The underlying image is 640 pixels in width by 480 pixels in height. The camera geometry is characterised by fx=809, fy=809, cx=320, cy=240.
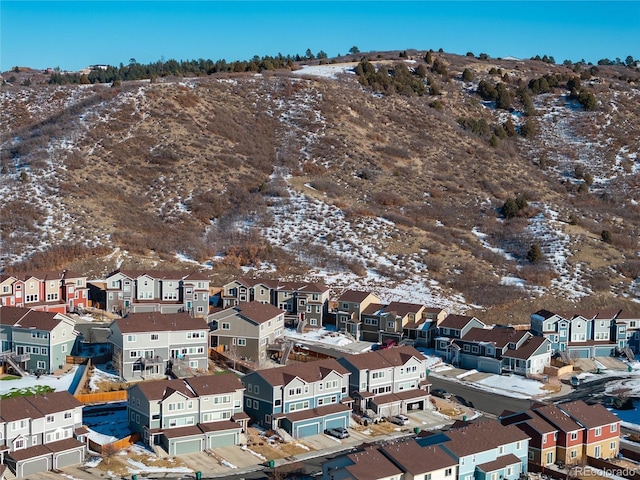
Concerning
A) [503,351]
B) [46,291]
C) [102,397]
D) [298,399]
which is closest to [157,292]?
[46,291]

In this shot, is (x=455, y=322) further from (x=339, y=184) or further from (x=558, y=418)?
(x=339, y=184)

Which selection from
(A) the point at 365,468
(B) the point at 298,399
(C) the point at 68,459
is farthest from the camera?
(B) the point at 298,399

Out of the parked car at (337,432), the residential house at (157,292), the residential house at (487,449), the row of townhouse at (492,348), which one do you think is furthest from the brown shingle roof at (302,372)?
the residential house at (157,292)

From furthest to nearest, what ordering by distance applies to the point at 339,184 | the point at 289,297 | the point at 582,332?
1. the point at 339,184
2. the point at 289,297
3. the point at 582,332

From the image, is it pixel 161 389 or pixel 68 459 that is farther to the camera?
pixel 161 389

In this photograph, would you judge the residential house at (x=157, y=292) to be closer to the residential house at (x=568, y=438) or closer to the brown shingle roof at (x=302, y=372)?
the brown shingle roof at (x=302, y=372)

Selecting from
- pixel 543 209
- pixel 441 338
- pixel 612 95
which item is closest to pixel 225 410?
pixel 441 338

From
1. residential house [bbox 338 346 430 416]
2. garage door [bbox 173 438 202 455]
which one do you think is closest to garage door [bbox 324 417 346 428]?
residential house [bbox 338 346 430 416]
